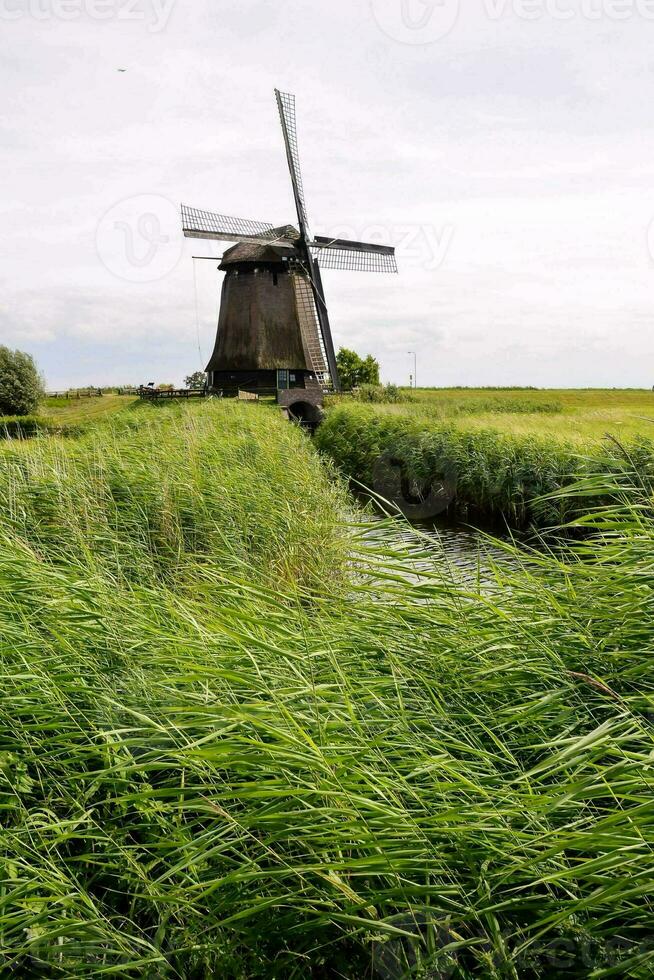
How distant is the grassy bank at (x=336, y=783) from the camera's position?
1765 mm

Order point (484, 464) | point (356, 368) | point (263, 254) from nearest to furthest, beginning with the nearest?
point (484, 464) < point (263, 254) < point (356, 368)

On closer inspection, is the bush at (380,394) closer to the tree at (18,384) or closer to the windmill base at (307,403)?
the windmill base at (307,403)

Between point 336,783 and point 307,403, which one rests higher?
point 307,403

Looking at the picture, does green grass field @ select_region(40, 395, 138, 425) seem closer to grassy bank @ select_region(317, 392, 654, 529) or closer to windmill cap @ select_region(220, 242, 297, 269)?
windmill cap @ select_region(220, 242, 297, 269)

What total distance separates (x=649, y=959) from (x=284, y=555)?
4.48 metres

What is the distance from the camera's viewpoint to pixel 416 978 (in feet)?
5.66

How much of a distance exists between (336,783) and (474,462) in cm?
1079

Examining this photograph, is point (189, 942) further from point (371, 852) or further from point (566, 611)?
point (566, 611)

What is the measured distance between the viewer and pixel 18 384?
3766 cm

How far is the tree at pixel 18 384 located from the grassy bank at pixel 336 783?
1484 inches

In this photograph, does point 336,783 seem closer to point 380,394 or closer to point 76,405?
point 380,394

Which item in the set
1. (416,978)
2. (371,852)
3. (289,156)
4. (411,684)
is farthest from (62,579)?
(289,156)

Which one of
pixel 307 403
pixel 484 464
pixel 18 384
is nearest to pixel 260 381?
pixel 307 403

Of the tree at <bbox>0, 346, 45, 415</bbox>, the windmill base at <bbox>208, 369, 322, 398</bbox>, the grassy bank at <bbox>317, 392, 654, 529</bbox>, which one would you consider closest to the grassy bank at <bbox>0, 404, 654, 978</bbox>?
the grassy bank at <bbox>317, 392, 654, 529</bbox>
